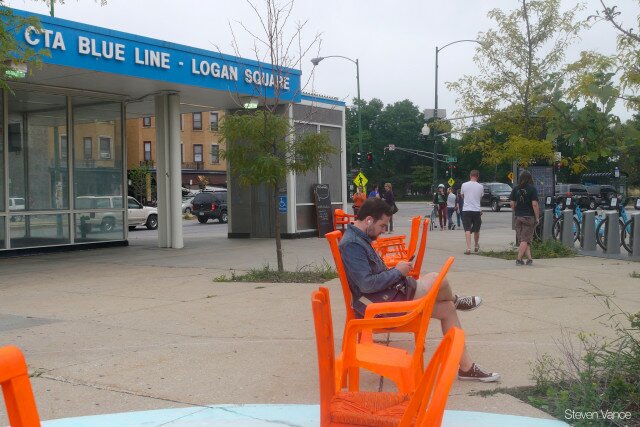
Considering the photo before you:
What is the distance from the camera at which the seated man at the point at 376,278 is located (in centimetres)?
509

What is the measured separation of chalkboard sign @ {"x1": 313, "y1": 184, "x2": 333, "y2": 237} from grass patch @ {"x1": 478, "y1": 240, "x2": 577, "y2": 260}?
6445 mm

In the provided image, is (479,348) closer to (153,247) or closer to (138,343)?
(138,343)

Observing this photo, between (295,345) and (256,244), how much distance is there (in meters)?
12.1

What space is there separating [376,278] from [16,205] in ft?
43.5

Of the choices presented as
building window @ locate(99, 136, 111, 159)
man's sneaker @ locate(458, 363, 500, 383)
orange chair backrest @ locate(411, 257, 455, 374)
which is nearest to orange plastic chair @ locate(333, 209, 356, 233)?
building window @ locate(99, 136, 111, 159)

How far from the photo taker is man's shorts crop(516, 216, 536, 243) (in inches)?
513

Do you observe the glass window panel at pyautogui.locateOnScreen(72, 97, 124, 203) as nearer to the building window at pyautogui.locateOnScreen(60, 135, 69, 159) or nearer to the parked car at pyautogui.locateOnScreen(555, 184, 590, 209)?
the building window at pyautogui.locateOnScreen(60, 135, 69, 159)

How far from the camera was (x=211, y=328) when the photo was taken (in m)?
7.45

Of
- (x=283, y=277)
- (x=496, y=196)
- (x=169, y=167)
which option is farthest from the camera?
(x=496, y=196)

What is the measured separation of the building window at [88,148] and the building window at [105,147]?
1.14 feet

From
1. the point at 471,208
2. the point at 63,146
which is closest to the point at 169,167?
the point at 63,146

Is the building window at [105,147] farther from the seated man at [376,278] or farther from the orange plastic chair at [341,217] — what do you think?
the seated man at [376,278]

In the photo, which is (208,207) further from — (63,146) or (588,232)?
(588,232)

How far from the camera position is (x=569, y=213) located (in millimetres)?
16797
